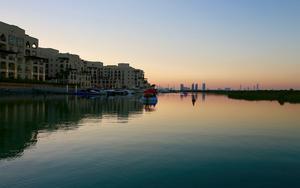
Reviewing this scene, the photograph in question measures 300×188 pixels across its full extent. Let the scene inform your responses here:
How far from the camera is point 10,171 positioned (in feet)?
51.1

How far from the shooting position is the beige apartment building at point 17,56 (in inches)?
4980

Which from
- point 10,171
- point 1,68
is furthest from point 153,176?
point 1,68

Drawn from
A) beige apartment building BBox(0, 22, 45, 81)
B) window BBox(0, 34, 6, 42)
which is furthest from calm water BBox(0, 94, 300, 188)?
window BBox(0, 34, 6, 42)

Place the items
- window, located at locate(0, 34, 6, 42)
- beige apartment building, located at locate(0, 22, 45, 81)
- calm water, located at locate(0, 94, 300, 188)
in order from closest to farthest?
calm water, located at locate(0, 94, 300, 188), beige apartment building, located at locate(0, 22, 45, 81), window, located at locate(0, 34, 6, 42)

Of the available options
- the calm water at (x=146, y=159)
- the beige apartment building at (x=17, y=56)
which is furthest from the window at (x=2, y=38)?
the calm water at (x=146, y=159)

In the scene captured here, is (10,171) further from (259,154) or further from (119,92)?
(119,92)

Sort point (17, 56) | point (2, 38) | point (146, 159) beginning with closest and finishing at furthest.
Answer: point (146, 159) < point (2, 38) < point (17, 56)

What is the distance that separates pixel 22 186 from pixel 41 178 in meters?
1.28

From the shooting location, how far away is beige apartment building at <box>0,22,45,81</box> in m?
126

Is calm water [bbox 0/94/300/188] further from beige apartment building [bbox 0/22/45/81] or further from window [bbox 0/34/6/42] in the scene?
window [bbox 0/34/6/42]

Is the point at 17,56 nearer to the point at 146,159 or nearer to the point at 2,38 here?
the point at 2,38

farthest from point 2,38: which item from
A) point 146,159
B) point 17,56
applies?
point 146,159

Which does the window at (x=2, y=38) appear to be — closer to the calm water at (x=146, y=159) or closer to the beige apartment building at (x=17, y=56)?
the beige apartment building at (x=17, y=56)

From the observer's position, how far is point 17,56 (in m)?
137
